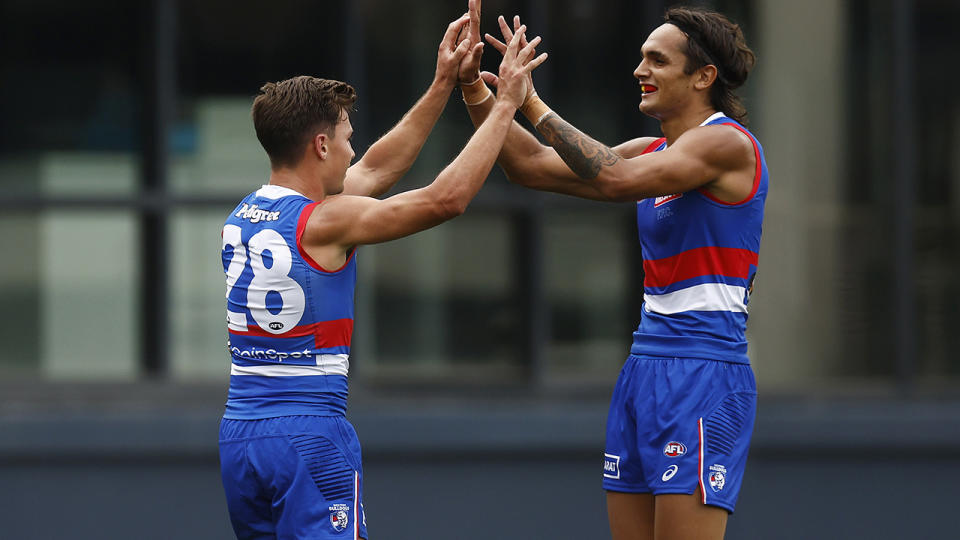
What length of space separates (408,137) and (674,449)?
4.94 feet

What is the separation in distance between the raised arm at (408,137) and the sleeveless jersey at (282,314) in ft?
2.16

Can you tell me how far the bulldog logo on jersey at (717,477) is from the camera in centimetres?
380

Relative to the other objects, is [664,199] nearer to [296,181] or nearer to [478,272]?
[296,181]

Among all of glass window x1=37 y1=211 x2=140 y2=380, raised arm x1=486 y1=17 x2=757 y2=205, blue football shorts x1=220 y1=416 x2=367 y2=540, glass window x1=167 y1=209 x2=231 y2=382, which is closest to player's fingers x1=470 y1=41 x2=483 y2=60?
raised arm x1=486 y1=17 x2=757 y2=205

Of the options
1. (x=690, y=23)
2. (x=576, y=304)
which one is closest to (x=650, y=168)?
(x=690, y=23)

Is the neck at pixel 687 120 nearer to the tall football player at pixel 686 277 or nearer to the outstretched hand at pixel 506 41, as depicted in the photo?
the tall football player at pixel 686 277

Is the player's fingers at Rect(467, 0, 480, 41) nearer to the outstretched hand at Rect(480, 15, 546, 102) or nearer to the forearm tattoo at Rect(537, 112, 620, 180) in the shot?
the outstretched hand at Rect(480, 15, 546, 102)

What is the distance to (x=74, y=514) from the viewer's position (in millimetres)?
6051

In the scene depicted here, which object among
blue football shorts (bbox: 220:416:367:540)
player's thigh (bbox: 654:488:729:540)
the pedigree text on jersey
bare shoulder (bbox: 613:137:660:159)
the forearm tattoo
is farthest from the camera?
bare shoulder (bbox: 613:137:660:159)

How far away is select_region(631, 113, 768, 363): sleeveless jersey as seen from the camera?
153 inches

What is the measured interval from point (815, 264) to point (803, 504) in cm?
132

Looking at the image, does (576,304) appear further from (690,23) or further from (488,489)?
(690,23)

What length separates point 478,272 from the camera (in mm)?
6438

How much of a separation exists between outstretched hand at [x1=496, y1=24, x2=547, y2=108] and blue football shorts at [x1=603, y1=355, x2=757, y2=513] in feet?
3.29
